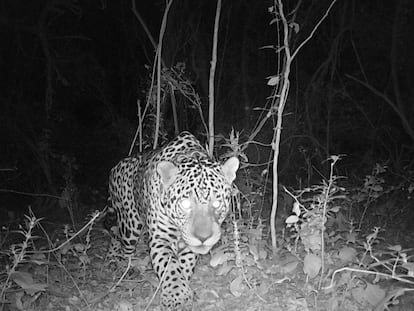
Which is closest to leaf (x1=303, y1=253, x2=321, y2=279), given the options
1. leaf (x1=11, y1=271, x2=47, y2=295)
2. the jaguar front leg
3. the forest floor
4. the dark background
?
the forest floor

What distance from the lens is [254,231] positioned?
6.04 m

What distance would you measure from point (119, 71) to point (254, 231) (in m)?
9.71

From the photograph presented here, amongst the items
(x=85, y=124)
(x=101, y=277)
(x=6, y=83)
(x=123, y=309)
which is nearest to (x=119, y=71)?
(x=85, y=124)

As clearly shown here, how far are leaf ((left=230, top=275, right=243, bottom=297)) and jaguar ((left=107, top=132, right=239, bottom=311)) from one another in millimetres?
324

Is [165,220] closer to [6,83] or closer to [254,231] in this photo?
[254,231]

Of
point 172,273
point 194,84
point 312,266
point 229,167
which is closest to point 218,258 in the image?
point 172,273

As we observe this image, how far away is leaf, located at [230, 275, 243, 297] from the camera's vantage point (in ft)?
16.9

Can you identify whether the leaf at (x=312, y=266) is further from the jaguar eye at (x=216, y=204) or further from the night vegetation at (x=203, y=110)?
the night vegetation at (x=203, y=110)

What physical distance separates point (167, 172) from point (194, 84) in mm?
6106

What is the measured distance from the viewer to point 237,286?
516 centimetres

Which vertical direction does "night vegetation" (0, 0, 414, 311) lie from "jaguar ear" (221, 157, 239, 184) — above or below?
below

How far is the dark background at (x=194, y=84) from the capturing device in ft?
36.7

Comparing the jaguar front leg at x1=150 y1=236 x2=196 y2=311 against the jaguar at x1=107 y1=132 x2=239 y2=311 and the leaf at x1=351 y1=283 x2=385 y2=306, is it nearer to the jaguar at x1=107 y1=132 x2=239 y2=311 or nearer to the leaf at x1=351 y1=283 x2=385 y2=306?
the jaguar at x1=107 y1=132 x2=239 y2=311

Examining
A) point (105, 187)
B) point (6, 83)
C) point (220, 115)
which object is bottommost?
point (105, 187)
